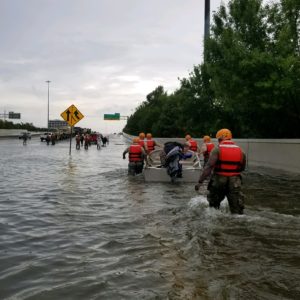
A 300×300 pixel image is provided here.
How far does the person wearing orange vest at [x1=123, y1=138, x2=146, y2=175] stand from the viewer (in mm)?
18734

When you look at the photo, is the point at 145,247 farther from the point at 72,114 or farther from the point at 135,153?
the point at 72,114

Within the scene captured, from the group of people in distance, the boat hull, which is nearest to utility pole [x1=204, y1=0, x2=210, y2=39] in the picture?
the boat hull

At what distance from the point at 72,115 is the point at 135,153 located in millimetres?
17905

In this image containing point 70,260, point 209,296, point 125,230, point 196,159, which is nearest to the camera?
point 209,296

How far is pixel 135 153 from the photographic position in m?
18.9

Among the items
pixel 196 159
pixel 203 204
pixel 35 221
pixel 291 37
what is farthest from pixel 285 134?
pixel 35 221

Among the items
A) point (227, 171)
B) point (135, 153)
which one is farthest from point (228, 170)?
point (135, 153)

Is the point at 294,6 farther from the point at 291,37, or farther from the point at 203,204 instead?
the point at 203,204

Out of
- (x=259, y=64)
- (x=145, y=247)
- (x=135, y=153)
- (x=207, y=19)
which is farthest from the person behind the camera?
(x=207, y=19)

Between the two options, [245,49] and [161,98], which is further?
[161,98]

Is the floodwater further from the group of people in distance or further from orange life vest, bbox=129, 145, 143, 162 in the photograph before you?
orange life vest, bbox=129, 145, 143, 162

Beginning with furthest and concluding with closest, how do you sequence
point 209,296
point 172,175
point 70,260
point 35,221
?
1. point 172,175
2. point 35,221
3. point 70,260
4. point 209,296

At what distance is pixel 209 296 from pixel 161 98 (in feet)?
264

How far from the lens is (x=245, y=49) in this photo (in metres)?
24.6
